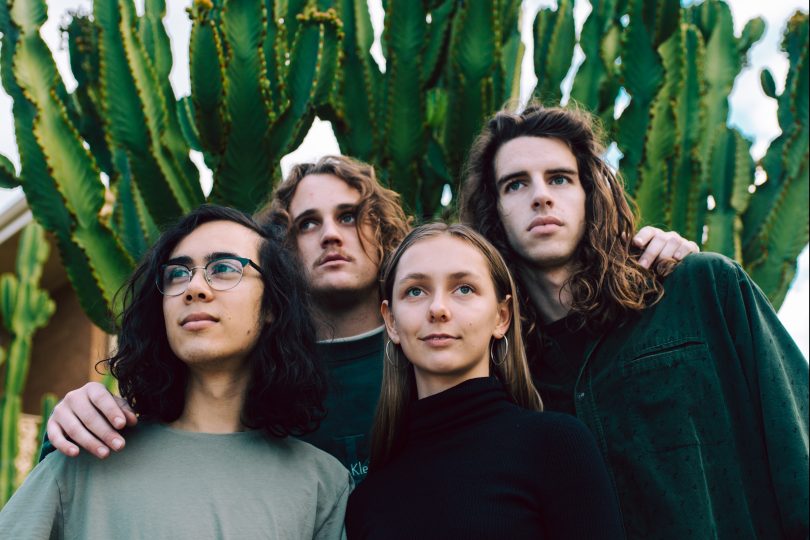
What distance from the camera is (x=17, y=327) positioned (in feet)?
19.0

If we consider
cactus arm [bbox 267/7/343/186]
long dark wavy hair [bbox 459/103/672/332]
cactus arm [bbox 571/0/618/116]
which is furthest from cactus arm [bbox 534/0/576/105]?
long dark wavy hair [bbox 459/103/672/332]

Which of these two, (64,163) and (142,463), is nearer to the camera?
(142,463)

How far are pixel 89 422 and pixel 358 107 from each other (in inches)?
101

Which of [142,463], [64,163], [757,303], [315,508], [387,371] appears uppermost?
[64,163]

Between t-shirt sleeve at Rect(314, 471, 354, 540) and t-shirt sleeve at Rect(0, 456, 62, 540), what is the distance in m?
0.57

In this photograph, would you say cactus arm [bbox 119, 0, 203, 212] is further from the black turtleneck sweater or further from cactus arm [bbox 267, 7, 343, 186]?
the black turtleneck sweater

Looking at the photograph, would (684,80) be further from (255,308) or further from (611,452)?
(255,308)

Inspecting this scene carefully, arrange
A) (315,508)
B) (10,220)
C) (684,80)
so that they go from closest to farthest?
1. (315,508)
2. (684,80)
3. (10,220)

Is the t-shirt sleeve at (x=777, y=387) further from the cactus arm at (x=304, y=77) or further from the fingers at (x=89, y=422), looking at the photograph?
the cactus arm at (x=304, y=77)

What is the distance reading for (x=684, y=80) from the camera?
425cm

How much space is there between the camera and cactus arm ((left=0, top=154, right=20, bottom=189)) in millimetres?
3584

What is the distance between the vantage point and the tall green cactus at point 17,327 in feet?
18.2

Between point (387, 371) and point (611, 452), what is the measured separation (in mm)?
610

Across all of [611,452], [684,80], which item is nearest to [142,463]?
[611,452]
